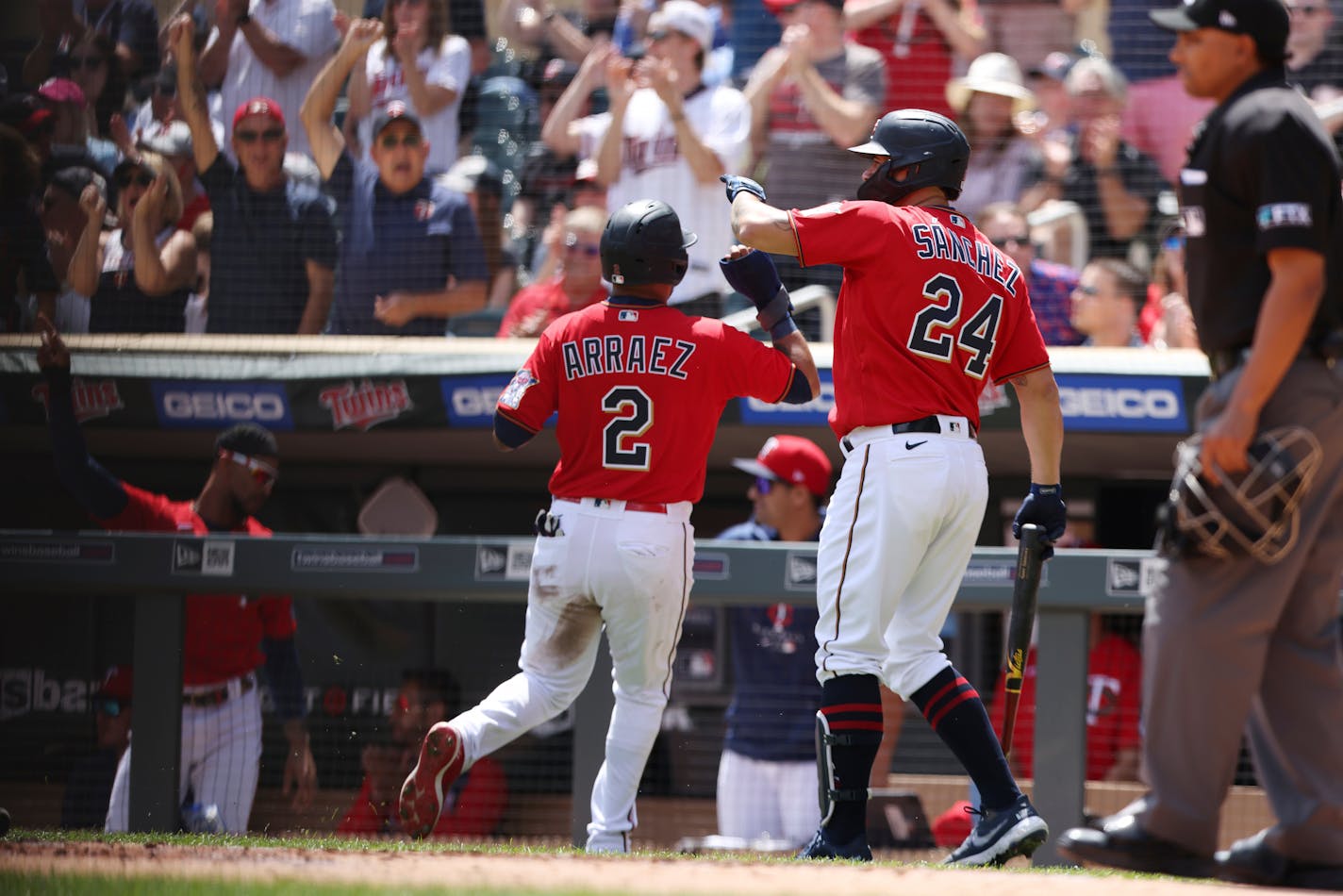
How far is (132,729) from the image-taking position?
6.03m

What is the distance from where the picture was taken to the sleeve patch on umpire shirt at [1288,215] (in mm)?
2916

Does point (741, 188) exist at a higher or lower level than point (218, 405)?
higher

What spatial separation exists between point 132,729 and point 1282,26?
15.3 ft

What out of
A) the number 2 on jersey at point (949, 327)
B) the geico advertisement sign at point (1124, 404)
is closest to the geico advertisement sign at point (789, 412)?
the geico advertisement sign at point (1124, 404)

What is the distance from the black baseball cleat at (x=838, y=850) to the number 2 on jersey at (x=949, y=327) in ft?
3.96

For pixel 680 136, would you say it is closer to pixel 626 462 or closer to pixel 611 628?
pixel 626 462

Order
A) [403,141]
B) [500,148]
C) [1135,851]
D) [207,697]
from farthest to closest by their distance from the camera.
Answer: [500,148]
[403,141]
[207,697]
[1135,851]

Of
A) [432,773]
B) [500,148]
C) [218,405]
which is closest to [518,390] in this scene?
[432,773]

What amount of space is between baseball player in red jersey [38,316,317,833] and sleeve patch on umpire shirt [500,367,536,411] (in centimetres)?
215

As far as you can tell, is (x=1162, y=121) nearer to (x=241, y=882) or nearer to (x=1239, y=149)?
(x=1239, y=149)

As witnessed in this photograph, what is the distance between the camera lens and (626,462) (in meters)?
4.68

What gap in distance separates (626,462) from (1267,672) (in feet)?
6.76

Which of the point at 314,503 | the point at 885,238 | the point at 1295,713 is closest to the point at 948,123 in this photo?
the point at 885,238

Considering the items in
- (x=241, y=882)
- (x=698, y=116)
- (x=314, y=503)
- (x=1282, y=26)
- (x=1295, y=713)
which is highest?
(x=698, y=116)
